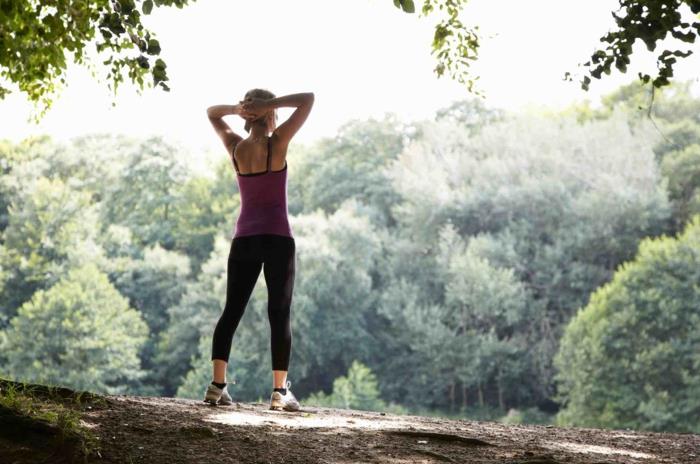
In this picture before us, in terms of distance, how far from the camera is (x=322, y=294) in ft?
119

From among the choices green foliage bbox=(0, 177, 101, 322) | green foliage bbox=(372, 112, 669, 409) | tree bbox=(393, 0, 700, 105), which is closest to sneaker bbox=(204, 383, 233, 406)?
tree bbox=(393, 0, 700, 105)

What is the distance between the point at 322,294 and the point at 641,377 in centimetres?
1336

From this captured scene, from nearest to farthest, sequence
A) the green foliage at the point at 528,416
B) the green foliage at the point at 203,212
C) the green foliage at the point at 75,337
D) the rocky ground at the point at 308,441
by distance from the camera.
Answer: the rocky ground at the point at 308,441 → the green foliage at the point at 528,416 → the green foliage at the point at 75,337 → the green foliage at the point at 203,212

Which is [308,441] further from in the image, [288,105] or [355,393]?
[355,393]

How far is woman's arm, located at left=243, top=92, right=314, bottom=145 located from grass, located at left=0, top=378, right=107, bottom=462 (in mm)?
1884

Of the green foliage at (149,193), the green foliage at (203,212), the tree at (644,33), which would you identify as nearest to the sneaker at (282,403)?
the tree at (644,33)

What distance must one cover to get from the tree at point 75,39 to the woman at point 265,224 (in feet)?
2.37

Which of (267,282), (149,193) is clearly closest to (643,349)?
(267,282)

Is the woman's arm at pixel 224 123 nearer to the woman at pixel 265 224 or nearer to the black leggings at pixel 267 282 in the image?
the woman at pixel 265 224

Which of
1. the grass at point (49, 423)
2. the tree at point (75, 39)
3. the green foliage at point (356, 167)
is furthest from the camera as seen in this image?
the green foliage at point (356, 167)

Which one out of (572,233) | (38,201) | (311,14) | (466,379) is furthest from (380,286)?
(311,14)

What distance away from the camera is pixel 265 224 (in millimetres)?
5176

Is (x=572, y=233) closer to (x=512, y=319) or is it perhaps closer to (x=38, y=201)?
(x=512, y=319)

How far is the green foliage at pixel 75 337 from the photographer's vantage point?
113 feet
